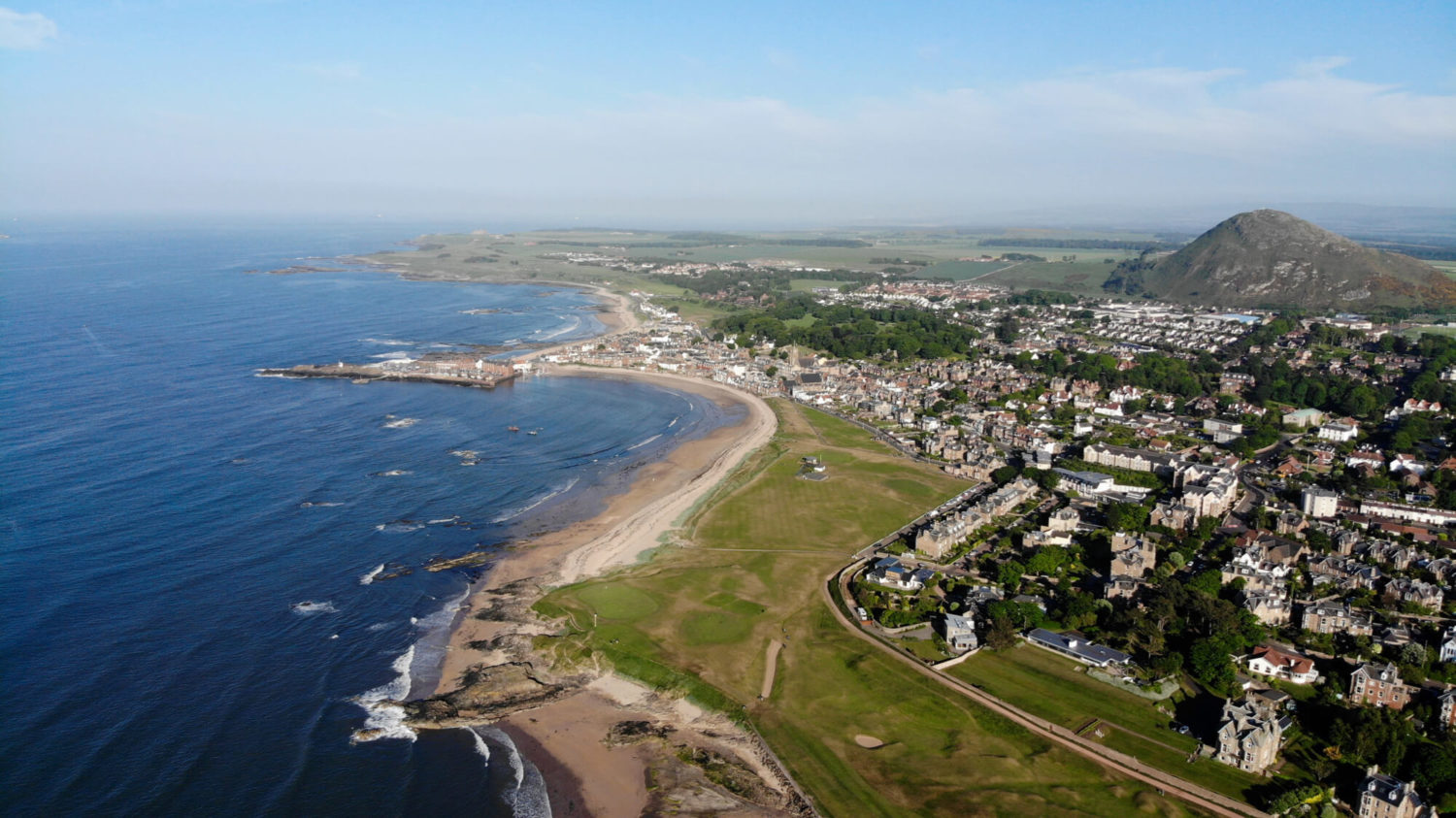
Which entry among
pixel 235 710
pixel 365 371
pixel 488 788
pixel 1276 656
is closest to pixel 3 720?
pixel 235 710

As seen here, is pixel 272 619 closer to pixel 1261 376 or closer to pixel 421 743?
pixel 421 743

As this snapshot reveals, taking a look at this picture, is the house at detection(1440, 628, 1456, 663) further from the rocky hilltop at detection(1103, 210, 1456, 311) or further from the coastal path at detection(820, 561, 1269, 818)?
the rocky hilltop at detection(1103, 210, 1456, 311)

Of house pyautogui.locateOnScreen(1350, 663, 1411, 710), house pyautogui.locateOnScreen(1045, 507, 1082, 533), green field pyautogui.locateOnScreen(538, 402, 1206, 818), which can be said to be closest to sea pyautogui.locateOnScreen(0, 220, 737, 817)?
green field pyautogui.locateOnScreen(538, 402, 1206, 818)

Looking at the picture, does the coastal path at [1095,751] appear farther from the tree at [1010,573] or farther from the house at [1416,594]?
the house at [1416,594]

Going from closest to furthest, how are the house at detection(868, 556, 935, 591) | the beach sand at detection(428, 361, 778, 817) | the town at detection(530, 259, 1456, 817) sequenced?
1. the beach sand at detection(428, 361, 778, 817)
2. the town at detection(530, 259, 1456, 817)
3. the house at detection(868, 556, 935, 591)

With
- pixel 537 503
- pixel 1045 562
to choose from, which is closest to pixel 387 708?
pixel 537 503

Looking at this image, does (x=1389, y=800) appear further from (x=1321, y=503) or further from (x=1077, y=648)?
(x=1321, y=503)

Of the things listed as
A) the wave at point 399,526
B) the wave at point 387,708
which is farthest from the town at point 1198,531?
the wave at point 399,526
